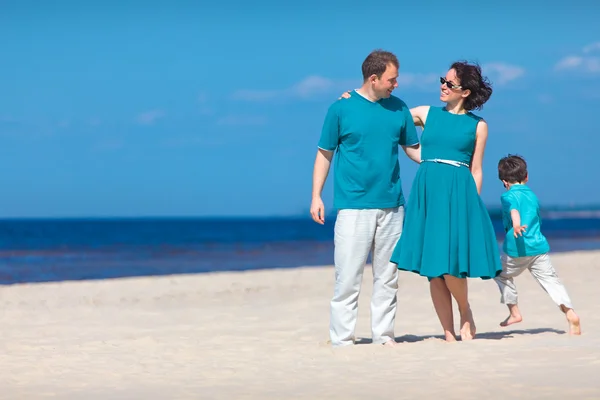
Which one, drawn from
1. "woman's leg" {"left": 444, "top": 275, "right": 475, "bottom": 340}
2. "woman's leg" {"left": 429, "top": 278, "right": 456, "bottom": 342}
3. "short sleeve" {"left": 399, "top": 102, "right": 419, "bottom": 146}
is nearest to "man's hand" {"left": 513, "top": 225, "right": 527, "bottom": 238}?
"woman's leg" {"left": 444, "top": 275, "right": 475, "bottom": 340}

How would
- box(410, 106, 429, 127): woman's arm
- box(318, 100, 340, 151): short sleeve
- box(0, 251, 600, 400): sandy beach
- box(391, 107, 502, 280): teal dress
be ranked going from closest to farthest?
box(0, 251, 600, 400): sandy beach < box(391, 107, 502, 280): teal dress < box(318, 100, 340, 151): short sleeve < box(410, 106, 429, 127): woman's arm

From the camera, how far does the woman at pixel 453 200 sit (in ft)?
18.3

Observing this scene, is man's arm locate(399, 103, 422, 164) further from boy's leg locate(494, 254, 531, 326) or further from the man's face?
boy's leg locate(494, 254, 531, 326)

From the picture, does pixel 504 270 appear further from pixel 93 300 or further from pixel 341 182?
pixel 93 300

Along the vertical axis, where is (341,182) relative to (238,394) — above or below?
above

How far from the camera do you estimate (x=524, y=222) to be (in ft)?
19.4

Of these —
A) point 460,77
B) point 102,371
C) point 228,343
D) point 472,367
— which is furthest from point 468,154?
point 102,371

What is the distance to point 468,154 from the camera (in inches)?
222

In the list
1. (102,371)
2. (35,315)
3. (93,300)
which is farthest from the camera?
(93,300)

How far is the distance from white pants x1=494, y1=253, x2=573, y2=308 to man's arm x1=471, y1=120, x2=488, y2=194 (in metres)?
0.58

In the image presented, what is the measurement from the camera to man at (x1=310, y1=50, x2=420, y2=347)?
565 centimetres

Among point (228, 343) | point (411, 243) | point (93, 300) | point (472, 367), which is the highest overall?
point (411, 243)

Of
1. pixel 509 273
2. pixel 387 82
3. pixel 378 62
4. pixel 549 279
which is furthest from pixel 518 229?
pixel 378 62

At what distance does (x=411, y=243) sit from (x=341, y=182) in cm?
60
